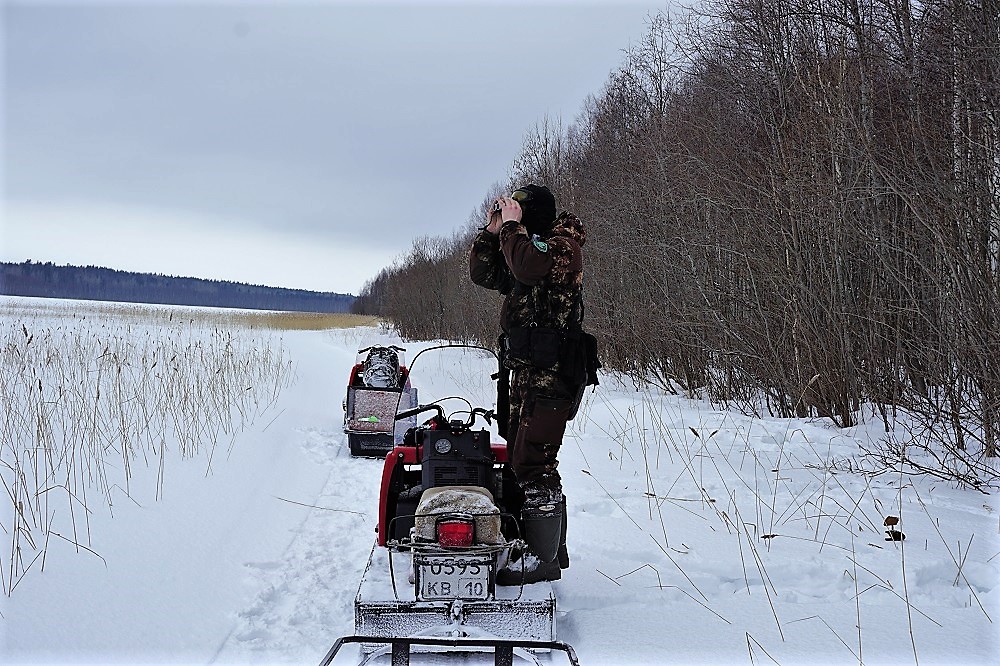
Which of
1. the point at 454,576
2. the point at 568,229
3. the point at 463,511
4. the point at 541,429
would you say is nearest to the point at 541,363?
the point at 541,429

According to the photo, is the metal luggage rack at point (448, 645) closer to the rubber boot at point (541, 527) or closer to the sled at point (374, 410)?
the rubber boot at point (541, 527)

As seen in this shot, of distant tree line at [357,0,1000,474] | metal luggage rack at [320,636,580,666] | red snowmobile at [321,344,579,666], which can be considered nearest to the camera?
metal luggage rack at [320,636,580,666]

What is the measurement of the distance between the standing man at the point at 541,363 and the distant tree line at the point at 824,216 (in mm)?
3121

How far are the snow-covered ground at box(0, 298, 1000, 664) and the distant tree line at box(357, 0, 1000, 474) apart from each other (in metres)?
1.12

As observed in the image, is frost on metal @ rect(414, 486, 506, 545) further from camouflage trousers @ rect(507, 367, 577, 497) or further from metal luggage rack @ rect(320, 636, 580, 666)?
camouflage trousers @ rect(507, 367, 577, 497)

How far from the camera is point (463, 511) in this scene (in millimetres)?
2660

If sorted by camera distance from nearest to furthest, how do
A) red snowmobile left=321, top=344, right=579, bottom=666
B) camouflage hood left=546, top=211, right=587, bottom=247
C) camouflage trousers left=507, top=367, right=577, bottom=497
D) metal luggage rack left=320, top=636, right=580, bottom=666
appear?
metal luggage rack left=320, top=636, right=580, bottom=666
red snowmobile left=321, top=344, right=579, bottom=666
camouflage trousers left=507, top=367, right=577, bottom=497
camouflage hood left=546, top=211, right=587, bottom=247

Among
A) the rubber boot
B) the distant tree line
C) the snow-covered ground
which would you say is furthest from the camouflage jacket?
the distant tree line

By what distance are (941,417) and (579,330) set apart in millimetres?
3484

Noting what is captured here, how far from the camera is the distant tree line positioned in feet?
16.0

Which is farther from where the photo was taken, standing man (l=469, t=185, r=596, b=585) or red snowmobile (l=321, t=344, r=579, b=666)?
standing man (l=469, t=185, r=596, b=585)

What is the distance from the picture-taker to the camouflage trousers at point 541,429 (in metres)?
3.27

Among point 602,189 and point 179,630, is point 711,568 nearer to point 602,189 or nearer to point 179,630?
point 179,630

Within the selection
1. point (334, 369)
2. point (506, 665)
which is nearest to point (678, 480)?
point (506, 665)
